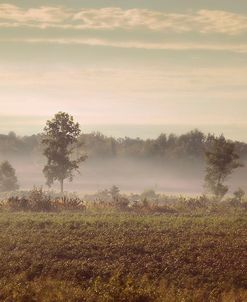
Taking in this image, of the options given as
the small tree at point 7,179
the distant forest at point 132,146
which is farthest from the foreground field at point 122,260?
the distant forest at point 132,146

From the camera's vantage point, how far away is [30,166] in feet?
424

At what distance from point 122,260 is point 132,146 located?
102m

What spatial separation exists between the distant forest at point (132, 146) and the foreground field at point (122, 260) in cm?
7389

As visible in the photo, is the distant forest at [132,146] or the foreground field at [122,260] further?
the distant forest at [132,146]

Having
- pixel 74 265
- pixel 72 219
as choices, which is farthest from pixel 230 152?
pixel 74 265

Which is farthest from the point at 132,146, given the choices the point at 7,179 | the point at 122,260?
the point at 122,260

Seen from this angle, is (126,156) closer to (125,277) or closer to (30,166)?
(30,166)

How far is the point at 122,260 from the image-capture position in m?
22.3

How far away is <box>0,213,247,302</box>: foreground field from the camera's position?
60.4 ft

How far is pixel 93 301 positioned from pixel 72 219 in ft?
45.8

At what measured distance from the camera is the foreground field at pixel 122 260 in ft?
60.4

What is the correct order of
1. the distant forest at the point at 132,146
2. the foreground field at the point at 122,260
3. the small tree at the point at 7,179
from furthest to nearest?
the distant forest at the point at 132,146
the small tree at the point at 7,179
the foreground field at the point at 122,260

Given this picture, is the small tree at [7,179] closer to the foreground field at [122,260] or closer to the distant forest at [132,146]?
the distant forest at [132,146]

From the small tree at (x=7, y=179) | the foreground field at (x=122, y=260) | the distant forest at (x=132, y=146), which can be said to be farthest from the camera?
the distant forest at (x=132, y=146)
